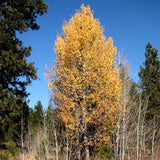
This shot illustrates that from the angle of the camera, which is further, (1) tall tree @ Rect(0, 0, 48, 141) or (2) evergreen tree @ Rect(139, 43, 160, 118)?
(2) evergreen tree @ Rect(139, 43, 160, 118)

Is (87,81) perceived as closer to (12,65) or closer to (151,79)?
(12,65)

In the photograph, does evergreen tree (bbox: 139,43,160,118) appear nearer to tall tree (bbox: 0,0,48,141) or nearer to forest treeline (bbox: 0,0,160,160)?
forest treeline (bbox: 0,0,160,160)

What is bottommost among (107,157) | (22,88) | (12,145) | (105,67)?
(107,157)

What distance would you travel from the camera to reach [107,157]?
30.7 feet

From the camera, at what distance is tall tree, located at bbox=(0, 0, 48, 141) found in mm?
7441

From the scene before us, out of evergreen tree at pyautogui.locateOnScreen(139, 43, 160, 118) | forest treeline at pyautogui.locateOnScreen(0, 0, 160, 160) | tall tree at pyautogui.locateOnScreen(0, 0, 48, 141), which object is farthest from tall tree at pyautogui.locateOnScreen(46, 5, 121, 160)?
evergreen tree at pyautogui.locateOnScreen(139, 43, 160, 118)

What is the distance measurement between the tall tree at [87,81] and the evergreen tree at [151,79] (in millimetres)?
5490

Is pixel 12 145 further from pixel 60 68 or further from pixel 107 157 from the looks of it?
pixel 107 157

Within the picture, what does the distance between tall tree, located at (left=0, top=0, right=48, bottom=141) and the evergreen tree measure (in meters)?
Answer: 8.46

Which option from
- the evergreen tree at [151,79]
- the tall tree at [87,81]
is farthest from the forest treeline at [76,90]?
the evergreen tree at [151,79]

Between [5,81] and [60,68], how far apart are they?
2762mm

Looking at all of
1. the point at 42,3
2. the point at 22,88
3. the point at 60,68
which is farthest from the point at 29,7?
the point at 22,88

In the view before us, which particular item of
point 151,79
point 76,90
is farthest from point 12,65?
point 151,79

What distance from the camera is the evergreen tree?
1301cm
